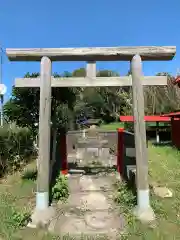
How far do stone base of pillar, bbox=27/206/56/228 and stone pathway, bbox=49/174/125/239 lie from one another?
0.33 feet

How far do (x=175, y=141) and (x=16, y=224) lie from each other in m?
13.2

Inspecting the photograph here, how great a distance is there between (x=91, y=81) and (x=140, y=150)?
1633 mm

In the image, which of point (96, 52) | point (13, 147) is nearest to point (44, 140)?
point (96, 52)

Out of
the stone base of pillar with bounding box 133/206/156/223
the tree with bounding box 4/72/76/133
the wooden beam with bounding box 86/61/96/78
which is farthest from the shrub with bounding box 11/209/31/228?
the tree with bounding box 4/72/76/133

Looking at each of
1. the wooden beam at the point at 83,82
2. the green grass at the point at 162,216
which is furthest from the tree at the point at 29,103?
the green grass at the point at 162,216

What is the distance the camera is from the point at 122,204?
593 cm

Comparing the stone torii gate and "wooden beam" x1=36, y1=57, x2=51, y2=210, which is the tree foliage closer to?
the stone torii gate

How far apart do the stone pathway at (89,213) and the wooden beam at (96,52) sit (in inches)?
117

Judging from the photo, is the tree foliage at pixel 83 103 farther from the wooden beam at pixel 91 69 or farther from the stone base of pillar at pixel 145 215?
the stone base of pillar at pixel 145 215

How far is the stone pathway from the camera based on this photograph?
481 cm

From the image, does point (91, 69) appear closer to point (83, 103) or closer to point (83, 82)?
point (83, 82)

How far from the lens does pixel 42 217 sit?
5.23 meters

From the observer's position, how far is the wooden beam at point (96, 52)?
18.4ft

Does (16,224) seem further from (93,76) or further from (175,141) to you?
(175,141)
